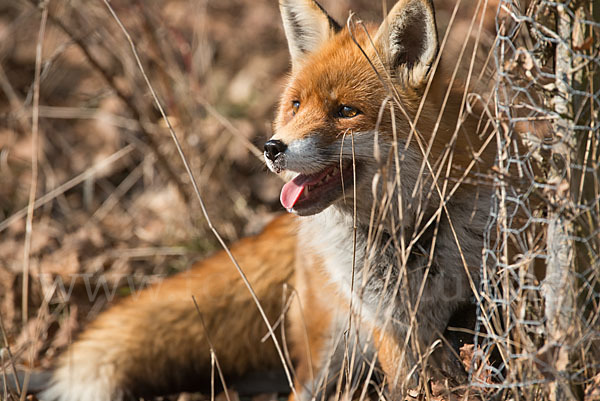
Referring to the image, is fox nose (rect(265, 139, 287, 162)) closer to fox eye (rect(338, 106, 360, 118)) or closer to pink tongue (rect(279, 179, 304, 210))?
pink tongue (rect(279, 179, 304, 210))

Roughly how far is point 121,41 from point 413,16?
301 cm

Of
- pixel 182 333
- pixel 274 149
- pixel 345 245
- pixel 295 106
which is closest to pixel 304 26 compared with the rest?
pixel 295 106

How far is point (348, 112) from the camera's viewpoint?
271 cm

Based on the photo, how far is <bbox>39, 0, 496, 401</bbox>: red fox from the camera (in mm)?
2525

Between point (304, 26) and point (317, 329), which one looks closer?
point (304, 26)

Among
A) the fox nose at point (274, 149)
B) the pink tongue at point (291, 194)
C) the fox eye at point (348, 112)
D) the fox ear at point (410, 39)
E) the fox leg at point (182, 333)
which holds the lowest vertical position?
the fox leg at point (182, 333)

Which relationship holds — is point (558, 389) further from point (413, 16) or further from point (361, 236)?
point (413, 16)

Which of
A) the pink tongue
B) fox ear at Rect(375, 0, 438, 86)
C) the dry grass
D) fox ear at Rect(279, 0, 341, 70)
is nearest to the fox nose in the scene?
the pink tongue

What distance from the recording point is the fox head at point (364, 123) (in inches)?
101

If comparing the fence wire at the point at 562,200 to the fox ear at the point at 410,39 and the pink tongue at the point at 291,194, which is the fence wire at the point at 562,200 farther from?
the pink tongue at the point at 291,194

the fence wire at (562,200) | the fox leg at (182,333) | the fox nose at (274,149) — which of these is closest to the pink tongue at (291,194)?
the fox nose at (274,149)

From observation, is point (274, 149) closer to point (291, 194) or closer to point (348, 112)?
point (291, 194)

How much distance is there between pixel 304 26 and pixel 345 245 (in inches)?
44.4

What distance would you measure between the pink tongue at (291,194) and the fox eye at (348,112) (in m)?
0.37
